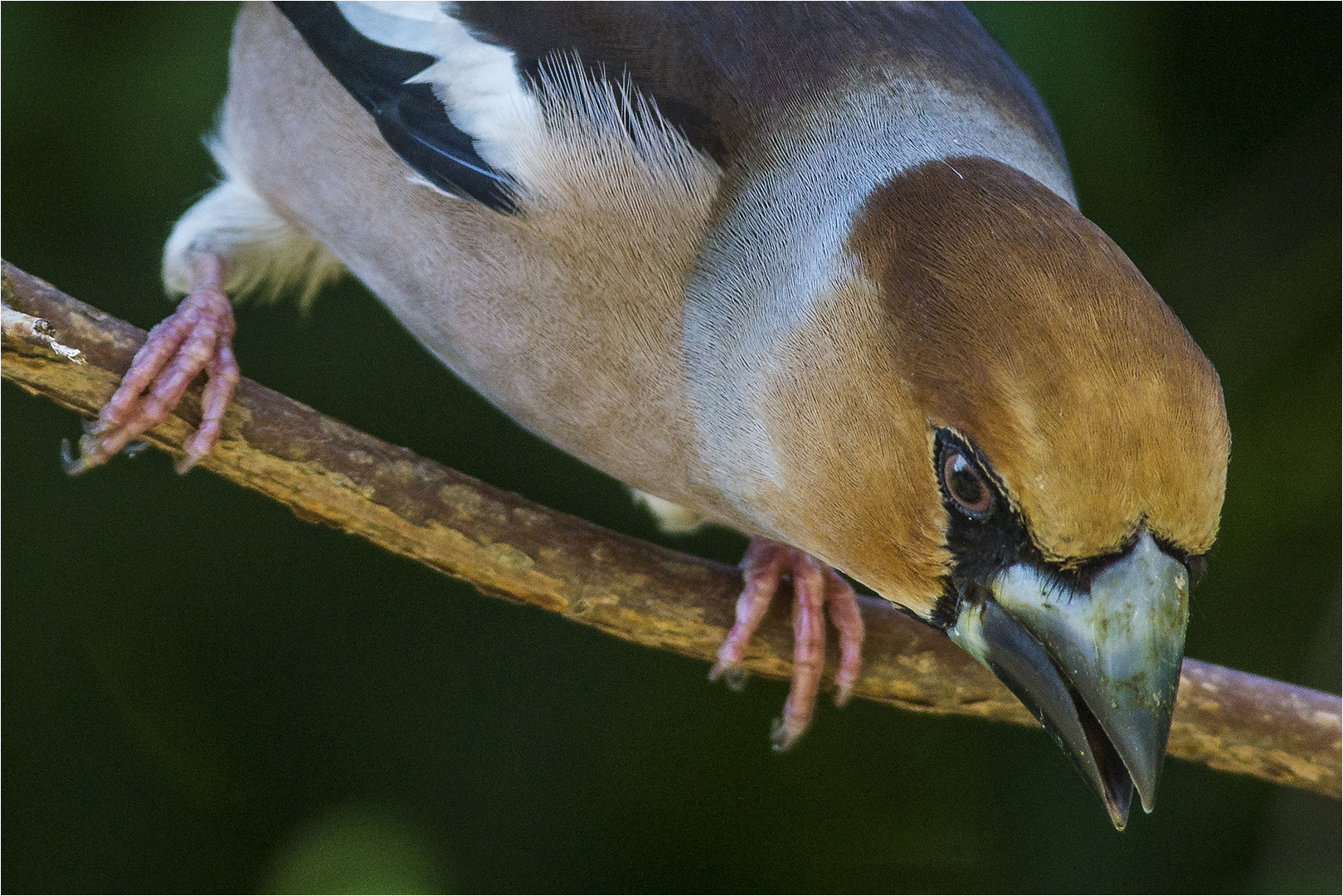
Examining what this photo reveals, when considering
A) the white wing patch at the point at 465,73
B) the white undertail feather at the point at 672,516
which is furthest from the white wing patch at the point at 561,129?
the white undertail feather at the point at 672,516

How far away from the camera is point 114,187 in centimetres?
300

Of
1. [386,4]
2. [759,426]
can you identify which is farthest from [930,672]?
[386,4]

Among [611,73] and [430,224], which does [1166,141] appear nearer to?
[611,73]

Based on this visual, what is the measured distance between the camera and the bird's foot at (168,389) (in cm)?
193

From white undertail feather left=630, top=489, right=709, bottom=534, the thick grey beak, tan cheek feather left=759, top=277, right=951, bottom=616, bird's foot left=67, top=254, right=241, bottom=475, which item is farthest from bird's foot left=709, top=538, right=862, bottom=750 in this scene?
bird's foot left=67, top=254, right=241, bottom=475

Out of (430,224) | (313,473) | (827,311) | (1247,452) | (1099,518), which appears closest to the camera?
(1099,518)

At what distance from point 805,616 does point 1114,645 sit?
2.65ft

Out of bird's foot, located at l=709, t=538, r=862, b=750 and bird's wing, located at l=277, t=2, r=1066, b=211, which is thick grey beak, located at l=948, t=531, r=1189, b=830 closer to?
bird's foot, located at l=709, t=538, r=862, b=750

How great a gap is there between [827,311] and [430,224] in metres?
0.80

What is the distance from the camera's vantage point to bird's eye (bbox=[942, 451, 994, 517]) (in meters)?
1.52

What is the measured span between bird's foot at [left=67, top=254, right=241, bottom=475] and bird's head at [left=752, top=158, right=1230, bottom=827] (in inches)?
38.0

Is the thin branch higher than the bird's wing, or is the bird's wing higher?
the bird's wing

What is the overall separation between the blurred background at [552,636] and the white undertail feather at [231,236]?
0.21 m

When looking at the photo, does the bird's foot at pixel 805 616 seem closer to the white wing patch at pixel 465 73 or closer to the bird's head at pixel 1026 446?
the bird's head at pixel 1026 446
